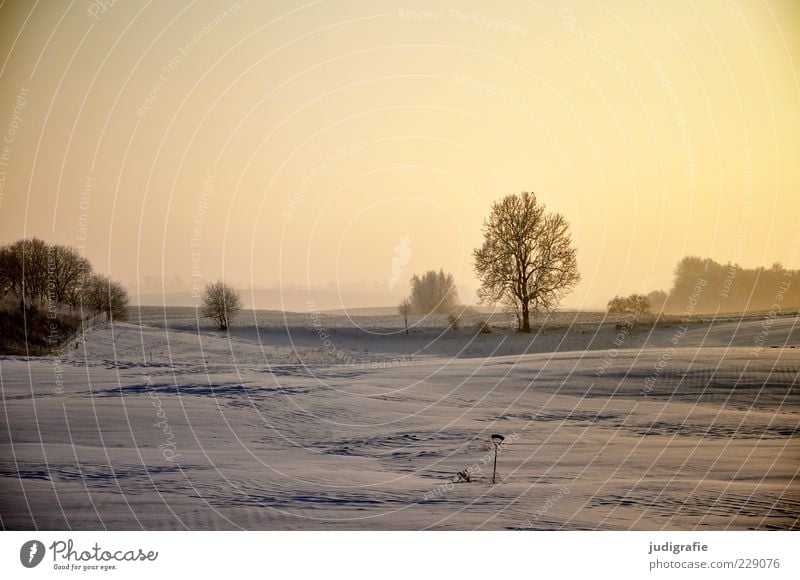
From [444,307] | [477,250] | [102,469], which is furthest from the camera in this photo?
[444,307]

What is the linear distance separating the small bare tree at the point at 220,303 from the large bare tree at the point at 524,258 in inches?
509

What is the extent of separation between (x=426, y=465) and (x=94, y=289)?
2035cm

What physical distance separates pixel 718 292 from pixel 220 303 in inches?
1192

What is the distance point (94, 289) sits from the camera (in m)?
27.7

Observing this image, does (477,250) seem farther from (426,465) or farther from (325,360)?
(426,465)

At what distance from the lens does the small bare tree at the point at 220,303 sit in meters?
35.9

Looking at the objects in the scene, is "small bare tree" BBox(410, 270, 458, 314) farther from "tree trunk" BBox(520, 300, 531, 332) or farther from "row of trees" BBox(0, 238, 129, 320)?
"row of trees" BBox(0, 238, 129, 320)

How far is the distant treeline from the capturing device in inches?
1228

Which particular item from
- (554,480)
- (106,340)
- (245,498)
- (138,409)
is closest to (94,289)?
(106,340)

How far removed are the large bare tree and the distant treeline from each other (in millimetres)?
4955

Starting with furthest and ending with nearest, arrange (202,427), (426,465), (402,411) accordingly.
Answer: (402,411) < (202,427) < (426,465)

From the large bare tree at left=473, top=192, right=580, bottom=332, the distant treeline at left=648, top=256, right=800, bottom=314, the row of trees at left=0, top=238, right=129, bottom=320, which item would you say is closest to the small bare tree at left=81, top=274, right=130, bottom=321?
the row of trees at left=0, top=238, right=129, bottom=320
